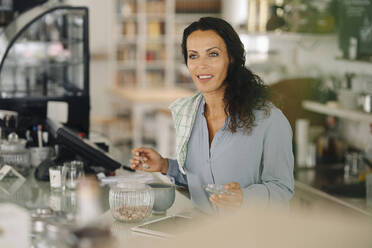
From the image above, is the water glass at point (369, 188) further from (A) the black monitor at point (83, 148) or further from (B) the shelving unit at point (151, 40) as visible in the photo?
(B) the shelving unit at point (151, 40)

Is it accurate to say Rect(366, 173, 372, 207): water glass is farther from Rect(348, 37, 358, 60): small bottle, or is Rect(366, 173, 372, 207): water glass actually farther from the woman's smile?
the woman's smile

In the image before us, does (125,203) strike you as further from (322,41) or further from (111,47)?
(111,47)

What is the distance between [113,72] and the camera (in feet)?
29.5

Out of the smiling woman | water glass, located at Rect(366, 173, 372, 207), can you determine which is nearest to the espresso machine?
the smiling woman

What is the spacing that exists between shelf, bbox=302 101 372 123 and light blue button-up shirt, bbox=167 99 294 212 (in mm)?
1485

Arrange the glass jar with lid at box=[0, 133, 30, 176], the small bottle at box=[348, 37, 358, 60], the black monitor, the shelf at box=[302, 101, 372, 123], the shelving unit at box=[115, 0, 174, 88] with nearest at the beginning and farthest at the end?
1. the black monitor
2. the glass jar with lid at box=[0, 133, 30, 176]
3. the shelf at box=[302, 101, 372, 123]
4. the small bottle at box=[348, 37, 358, 60]
5. the shelving unit at box=[115, 0, 174, 88]

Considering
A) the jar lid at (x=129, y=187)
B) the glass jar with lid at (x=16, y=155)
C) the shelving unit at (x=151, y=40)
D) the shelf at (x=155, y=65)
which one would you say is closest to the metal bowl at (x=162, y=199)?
the jar lid at (x=129, y=187)

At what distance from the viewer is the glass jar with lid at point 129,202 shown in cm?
183

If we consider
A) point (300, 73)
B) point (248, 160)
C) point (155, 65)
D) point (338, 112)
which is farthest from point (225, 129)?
point (155, 65)

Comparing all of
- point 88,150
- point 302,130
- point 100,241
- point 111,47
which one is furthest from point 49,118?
point 111,47

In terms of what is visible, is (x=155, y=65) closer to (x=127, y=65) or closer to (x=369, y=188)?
(x=127, y=65)

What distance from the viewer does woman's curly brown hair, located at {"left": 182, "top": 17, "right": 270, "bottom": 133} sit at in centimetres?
204

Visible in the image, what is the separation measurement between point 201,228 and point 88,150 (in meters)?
1.65

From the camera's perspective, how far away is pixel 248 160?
A: 2021 mm
